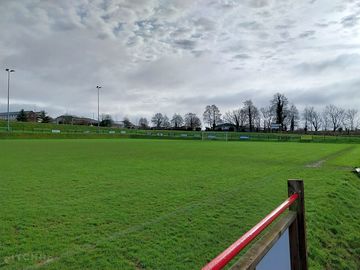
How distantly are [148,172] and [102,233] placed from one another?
7474mm

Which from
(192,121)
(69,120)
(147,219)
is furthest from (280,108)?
(147,219)

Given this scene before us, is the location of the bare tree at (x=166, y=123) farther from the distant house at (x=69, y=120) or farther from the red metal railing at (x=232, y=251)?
the red metal railing at (x=232, y=251)

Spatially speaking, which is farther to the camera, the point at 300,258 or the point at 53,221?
the point at 53,221

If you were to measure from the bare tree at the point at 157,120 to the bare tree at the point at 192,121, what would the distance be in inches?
446

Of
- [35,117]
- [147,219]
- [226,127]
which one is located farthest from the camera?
[226,127]

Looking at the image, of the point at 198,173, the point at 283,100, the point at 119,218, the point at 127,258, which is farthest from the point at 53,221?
the point at 283,100

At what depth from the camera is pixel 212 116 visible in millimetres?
129250

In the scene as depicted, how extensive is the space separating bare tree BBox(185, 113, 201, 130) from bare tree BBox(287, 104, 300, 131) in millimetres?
35441

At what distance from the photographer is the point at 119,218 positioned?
242 inches

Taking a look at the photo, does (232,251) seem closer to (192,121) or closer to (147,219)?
Answer: (147,219)

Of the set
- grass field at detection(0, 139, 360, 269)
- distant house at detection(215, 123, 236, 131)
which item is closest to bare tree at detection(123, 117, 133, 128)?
distant house at detection(215, 123, 236, 131)

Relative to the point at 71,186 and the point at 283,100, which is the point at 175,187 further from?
the point at 283,100

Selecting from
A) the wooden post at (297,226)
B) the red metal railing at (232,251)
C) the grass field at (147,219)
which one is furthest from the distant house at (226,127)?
the red metal railing at (232,251)

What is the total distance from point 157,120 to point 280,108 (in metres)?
51.2
